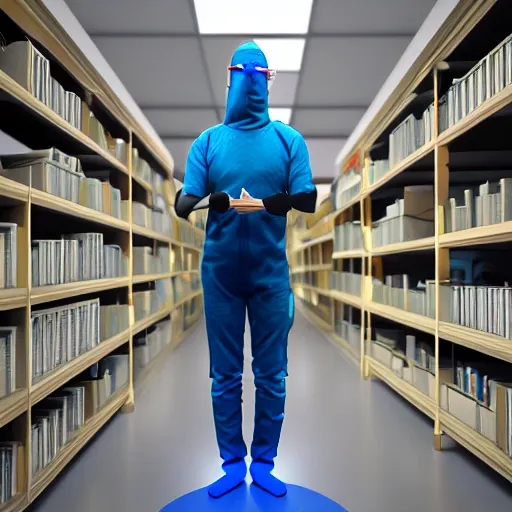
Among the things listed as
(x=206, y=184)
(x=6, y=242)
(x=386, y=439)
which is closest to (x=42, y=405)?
(x=6, y=242)

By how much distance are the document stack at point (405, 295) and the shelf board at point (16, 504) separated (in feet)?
6.24

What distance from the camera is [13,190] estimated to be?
1.53m

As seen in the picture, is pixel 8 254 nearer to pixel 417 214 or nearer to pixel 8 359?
pixel 8 359

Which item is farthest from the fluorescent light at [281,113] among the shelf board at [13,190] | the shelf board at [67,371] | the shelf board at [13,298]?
the shelf board at [13,298]

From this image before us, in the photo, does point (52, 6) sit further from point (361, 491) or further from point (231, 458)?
point (361, 491)

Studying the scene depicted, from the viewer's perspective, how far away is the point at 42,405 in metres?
2.07

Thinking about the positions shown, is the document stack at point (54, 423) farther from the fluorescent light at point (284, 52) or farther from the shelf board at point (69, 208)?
the fluorescent light at point (284, 52)

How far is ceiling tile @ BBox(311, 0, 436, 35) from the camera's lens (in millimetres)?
3345

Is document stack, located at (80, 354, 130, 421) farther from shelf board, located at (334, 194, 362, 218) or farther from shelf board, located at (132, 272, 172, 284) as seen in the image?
shelf board, located at (334, 194, 362, 218)

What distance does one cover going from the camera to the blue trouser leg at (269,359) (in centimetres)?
179

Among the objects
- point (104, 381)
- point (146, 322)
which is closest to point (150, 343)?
point (146, 322)

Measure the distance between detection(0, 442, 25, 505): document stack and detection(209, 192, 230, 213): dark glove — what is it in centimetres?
97

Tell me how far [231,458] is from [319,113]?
4.46 metres

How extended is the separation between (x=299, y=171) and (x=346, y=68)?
2.99 metres
